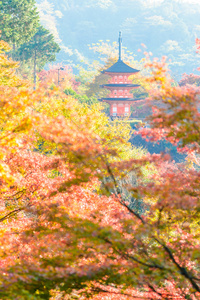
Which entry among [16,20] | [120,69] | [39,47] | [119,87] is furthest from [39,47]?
[119,87]

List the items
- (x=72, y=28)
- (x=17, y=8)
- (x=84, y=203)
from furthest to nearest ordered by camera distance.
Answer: (x=72, y=28), (x=17, y=8), (x=84, y=203)

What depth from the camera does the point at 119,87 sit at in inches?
1665

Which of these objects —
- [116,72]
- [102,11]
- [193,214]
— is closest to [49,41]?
[116,72]

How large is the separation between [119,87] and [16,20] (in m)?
14.5

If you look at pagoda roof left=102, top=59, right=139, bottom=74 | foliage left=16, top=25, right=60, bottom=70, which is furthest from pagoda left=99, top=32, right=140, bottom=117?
foliage left=16, top=25, right=60, bottom=70

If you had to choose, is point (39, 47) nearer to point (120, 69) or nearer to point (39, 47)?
point (39, 47)

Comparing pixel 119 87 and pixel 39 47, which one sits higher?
pixel 39 47

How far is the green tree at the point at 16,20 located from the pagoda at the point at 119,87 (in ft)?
33.6

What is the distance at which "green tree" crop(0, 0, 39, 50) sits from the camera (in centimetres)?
3111

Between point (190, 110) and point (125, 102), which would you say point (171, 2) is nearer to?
point (125, 102)

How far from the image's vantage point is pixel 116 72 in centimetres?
4112

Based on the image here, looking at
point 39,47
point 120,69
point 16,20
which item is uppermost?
point 39,47

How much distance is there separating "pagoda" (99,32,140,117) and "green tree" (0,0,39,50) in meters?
10.2

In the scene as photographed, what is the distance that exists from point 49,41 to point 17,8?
36.9 ft
